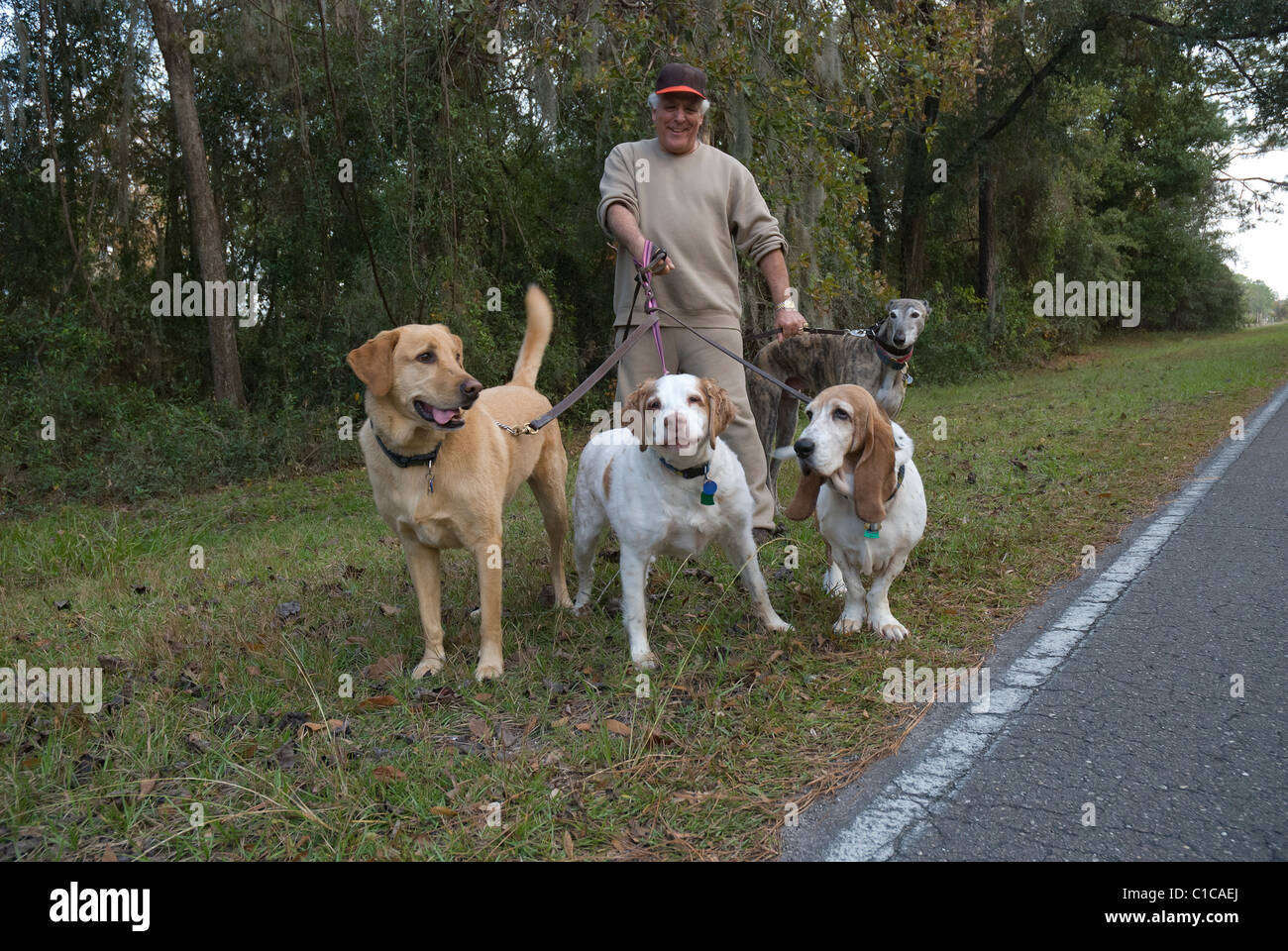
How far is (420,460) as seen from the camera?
360cm

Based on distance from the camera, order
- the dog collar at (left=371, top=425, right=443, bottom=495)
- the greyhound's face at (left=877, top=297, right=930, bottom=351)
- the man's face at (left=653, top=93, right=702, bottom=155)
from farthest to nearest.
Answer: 1. the greyhound's face at (left=877, top=297, right=930, bottom=351)
2. the man's face at (left=653, top=93, right=702, bottom=155)
3. the dog collar at (left=371, top=425, right=443, bottom=495)

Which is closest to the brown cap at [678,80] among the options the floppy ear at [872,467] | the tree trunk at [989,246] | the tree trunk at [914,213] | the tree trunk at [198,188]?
the floppy ear at [872,467]

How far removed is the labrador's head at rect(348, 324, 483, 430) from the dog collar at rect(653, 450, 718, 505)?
2.81 feet

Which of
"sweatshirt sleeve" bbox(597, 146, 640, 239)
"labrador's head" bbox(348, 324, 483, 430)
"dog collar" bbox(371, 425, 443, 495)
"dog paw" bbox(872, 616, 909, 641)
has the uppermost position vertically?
"sweatshirt sleeve" bbox(597, 146, 640, 239)

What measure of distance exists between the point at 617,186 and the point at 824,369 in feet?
10.2

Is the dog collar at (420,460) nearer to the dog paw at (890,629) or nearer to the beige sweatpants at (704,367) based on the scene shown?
the beige sweatpants at (704,367)

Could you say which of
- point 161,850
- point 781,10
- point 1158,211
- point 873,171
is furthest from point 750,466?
point 1158,211

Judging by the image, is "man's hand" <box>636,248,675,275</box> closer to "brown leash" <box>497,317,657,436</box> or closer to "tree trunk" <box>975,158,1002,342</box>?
"brown leash" <box>497,317,657,436</box>

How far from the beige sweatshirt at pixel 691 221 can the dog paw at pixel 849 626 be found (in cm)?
202

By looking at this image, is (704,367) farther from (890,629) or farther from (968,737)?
(968,737)

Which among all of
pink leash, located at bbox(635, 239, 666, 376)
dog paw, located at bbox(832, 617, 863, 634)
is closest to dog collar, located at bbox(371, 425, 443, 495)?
pink leash, located at bbox(635, 239, 666, 376)

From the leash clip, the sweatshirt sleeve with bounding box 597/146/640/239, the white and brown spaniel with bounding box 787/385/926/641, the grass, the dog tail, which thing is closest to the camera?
the grass

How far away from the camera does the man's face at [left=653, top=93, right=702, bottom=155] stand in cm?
471

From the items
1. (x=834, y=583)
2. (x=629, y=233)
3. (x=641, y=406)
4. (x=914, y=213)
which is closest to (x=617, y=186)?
(x=629, y=233)
